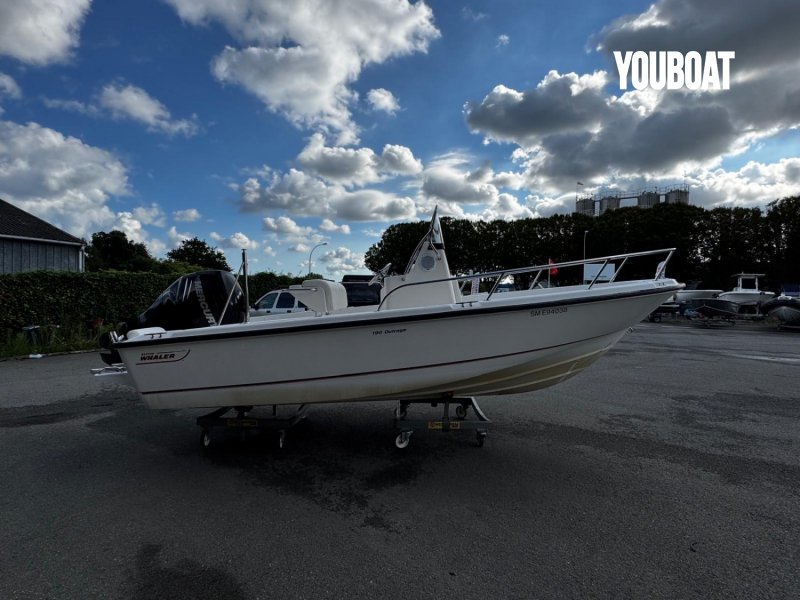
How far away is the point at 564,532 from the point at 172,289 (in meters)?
4.00

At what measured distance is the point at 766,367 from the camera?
8.43m

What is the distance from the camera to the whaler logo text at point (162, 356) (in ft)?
11.8

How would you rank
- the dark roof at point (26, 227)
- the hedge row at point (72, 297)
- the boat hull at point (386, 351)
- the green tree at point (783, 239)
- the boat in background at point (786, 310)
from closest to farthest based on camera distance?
the boat hull at point (386, 351) → the hedge row at point (72, 297) → the boat in background at point (786, 310) → the dark roof at point (26, 227) → the green tree at point (783, 239)

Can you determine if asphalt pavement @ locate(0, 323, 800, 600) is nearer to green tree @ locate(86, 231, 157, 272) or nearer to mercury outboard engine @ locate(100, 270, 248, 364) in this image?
mercury outboard engine @ locate(100, 270, 248, 364)

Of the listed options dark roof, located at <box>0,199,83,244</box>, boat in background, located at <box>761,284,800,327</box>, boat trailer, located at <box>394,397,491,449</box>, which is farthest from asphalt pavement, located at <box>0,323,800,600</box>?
dark roof, located at <box>0,199,83,244</box>

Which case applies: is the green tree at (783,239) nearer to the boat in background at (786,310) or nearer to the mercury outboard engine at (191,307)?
the boat in background at (786,310)

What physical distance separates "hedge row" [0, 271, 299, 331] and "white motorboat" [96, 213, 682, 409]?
9.99 meters

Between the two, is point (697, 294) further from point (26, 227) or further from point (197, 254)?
point (197, 254)

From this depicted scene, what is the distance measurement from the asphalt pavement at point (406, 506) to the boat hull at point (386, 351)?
723mm

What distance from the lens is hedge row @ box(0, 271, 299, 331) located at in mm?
10727

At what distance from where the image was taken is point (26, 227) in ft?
69.9

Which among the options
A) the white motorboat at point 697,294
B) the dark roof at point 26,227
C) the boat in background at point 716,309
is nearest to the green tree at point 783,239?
the white motorboat at point 697,294

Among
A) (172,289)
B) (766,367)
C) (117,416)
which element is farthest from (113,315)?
(766,367)

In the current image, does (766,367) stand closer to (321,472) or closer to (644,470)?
(644,470)
